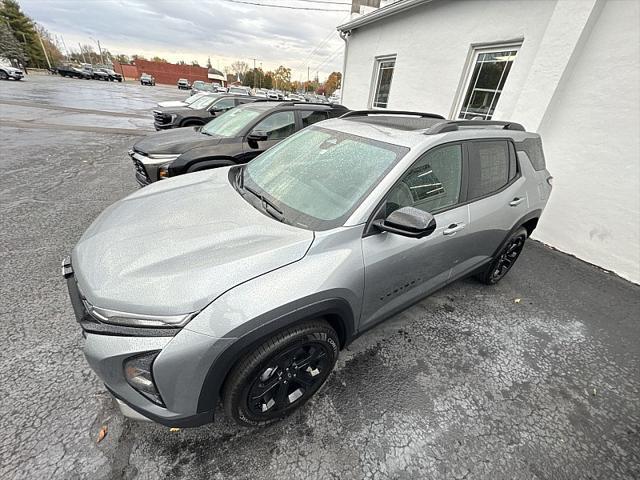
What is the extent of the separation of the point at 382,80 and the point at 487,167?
7.71m

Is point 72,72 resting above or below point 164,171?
below

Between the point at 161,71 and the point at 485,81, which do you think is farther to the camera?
the point at 161,71

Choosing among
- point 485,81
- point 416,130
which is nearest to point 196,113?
point 485,81

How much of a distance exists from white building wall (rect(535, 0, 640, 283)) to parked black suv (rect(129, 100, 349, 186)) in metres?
3.68

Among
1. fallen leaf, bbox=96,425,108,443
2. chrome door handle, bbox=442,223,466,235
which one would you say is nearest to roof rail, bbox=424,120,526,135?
chrome door handle, bbox=442,223,466,235

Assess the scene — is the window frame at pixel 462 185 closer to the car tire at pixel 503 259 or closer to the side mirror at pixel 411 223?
the side mirror at pixel 411 223

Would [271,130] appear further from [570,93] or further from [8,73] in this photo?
[8,73]

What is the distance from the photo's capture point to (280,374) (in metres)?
1.65

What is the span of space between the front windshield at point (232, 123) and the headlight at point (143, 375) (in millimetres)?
3986

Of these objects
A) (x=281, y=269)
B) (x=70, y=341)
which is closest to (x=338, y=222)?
(x=281, y=269)

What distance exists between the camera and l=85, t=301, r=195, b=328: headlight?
1275 mm

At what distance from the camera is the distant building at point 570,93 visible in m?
3.59

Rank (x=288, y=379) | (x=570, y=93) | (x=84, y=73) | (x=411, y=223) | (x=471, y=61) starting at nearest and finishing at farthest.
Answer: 1. (x=411, y=223)
2. (x=288, y=379)
3. (x=570, y=93)
4. (x=471, y=61)
5. (x=84, y=73)

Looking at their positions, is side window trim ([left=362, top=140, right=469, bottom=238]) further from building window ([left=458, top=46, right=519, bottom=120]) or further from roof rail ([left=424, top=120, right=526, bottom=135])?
building window ([left=458, top=46, right=519, bottom=120])
